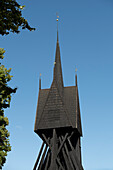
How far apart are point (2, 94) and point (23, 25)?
101 inches

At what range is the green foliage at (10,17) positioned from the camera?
33.6 feet

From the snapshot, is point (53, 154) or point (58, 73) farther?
point (58, 73)

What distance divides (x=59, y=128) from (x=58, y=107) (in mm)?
2146

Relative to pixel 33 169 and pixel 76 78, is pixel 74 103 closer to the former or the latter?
pixel 76 78

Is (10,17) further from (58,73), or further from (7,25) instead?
(58,73)

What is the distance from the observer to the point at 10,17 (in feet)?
33.9

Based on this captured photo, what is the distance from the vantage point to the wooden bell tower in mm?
27438

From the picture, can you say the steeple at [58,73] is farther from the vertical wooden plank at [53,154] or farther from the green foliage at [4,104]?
the green foliage at [4,104]

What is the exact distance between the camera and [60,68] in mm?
32719

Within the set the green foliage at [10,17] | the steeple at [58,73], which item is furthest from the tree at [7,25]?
the steeple at [58,73]

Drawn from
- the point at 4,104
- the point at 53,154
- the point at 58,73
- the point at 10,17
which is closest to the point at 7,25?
the point at 10,17

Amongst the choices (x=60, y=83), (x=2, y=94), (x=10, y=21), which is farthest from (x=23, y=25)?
(x=60, y=83)

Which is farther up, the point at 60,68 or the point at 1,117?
the point at 60,68

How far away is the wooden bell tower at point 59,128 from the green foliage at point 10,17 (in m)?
18.5
